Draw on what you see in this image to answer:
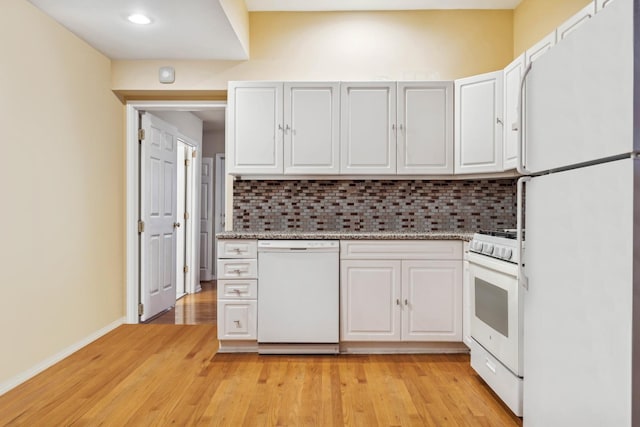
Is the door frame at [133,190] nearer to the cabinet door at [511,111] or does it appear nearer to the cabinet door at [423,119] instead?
the cabinet door at [423,119]

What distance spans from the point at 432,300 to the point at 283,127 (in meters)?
1.67

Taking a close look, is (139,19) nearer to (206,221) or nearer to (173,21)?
(173,21)

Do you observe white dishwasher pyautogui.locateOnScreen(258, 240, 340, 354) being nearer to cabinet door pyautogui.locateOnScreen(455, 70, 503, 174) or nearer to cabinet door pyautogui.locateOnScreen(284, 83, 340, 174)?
cabinet door pyautogui.locateOnScreen(284, 83, 340, 174)

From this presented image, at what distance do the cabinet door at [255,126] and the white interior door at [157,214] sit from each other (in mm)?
1099

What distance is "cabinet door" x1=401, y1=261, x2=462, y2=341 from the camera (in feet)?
10.00

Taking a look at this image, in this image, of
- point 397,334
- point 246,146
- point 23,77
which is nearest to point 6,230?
point 23,77

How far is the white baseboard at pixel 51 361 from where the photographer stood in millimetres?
2455

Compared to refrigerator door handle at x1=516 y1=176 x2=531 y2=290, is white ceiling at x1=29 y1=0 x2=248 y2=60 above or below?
above

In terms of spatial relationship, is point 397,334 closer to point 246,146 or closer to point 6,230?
point 246,146

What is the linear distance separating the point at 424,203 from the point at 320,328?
1.38 metres

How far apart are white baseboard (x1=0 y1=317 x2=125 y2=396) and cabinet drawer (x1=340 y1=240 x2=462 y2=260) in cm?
199

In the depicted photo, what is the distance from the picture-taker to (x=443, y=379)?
2.63m

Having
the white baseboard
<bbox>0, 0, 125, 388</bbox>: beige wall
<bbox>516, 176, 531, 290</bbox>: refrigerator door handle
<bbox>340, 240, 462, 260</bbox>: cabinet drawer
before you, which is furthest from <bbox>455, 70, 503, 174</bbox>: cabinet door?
the white baseboard

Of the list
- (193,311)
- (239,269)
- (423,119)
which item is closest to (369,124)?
(423,119)
